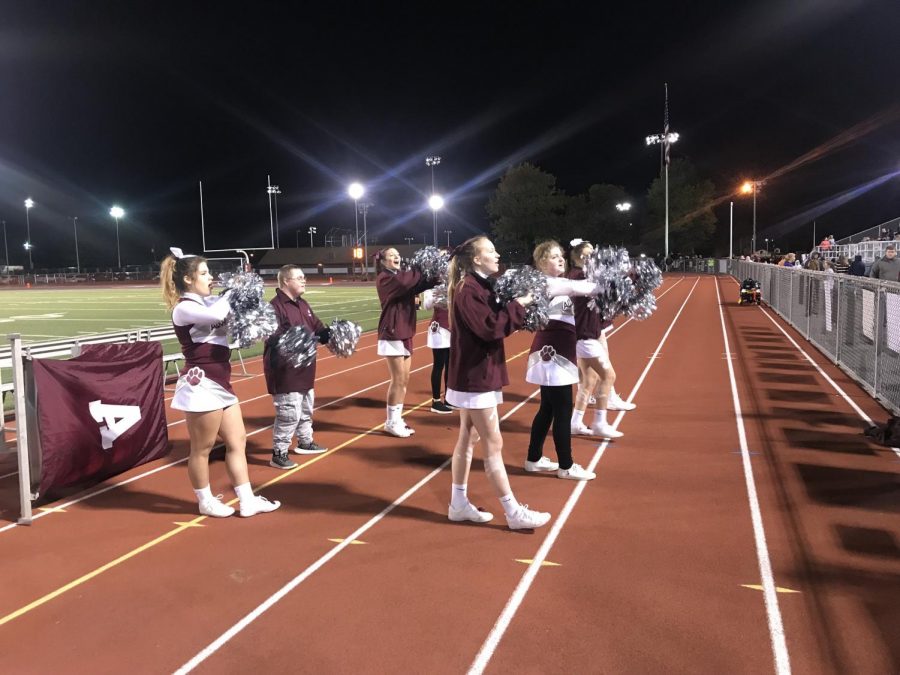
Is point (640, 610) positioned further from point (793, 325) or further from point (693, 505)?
point (793, 325)

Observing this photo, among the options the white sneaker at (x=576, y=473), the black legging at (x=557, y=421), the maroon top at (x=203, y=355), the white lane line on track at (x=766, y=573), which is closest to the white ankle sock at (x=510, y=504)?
the black legging at (x=557, y=421)

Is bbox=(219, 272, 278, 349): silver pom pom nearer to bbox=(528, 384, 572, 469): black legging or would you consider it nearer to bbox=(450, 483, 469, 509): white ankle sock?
bbox=(450, 483, 469, 509): white ankle sock

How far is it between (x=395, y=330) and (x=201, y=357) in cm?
240

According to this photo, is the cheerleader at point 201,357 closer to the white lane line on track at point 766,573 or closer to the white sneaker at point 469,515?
the white sneaker at point 469,515

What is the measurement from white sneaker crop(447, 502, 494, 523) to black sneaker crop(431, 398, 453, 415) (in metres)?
3.17

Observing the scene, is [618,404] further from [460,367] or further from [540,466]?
[460,367]

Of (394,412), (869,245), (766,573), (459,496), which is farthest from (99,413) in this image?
(869,245)

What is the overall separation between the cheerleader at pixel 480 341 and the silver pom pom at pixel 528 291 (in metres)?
0.05

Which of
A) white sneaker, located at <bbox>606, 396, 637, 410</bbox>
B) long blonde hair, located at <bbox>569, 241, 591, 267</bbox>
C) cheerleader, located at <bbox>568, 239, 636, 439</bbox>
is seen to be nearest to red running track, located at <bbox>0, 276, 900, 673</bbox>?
cheerleader, located at <bbox>568, 239, 636, 439</bbox>

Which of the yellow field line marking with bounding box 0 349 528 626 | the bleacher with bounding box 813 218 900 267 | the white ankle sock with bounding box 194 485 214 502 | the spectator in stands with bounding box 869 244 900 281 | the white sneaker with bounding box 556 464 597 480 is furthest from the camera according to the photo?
the bleacher with bounding box 813 218 900 267

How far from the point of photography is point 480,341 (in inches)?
153

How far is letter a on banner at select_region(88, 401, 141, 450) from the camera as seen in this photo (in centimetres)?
516

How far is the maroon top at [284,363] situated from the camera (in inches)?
211

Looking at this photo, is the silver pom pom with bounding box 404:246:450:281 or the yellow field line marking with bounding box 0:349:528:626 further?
the silver pom pom with bounding box 404:246:450:281
